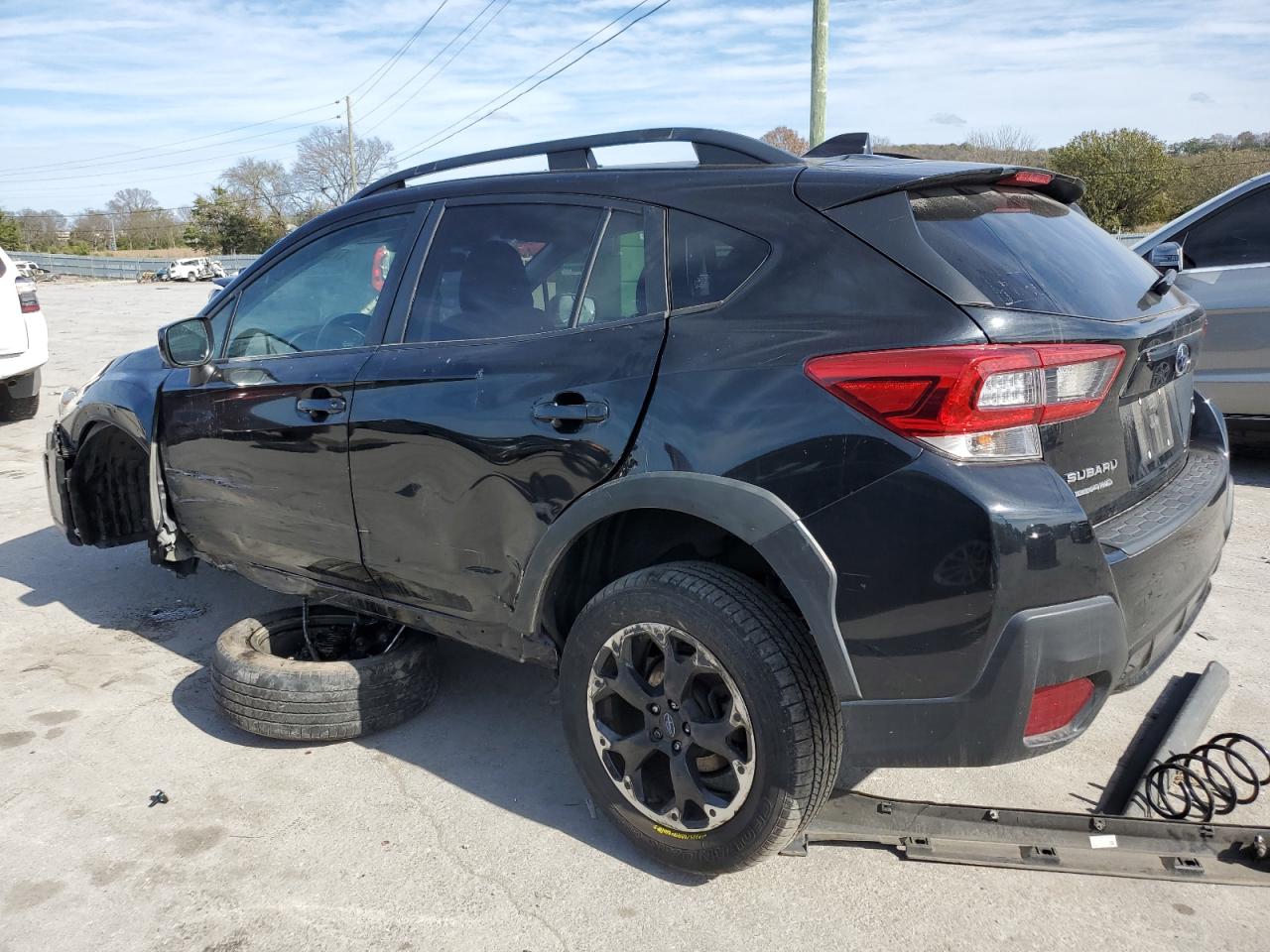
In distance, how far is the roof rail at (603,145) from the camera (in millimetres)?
2855

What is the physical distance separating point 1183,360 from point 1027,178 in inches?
27.3

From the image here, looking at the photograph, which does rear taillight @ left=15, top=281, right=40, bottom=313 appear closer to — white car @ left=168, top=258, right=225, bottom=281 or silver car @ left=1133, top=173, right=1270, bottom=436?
silver car @ left=1133, top=173, right=1270, bottom=436

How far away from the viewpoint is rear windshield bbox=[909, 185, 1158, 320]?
8.01 feet

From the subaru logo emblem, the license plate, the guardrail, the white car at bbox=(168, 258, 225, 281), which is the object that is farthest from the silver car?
the guardrail

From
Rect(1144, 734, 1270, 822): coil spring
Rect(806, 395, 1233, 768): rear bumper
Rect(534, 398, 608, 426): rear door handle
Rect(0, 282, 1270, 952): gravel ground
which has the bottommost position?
Rect(0, 282, 1270, 952): gravel ground

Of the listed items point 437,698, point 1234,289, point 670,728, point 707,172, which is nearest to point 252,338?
point 437,698

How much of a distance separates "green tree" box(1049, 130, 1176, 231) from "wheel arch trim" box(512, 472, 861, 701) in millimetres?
24923

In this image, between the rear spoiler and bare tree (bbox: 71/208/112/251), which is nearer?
the rear spoiler

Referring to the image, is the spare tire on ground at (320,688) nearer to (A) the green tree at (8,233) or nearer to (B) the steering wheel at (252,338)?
(B) the steering wheel at (252,338)

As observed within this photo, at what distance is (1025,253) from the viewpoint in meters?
2.61

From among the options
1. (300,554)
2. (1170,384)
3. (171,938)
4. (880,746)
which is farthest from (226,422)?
(1170,384)

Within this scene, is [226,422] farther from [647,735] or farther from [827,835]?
[827,835]

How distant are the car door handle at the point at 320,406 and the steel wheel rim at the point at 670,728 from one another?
1.30 meters

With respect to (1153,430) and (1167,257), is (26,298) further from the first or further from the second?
(1153,430)
